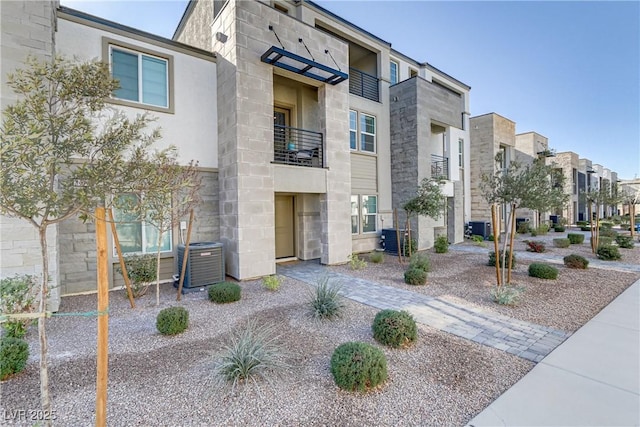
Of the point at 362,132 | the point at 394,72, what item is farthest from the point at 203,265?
the point at 394,72

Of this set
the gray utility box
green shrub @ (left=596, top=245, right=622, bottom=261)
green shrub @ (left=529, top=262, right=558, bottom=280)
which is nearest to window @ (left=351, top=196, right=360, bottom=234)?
green shrub @ (left=529, top=262, right=558, bottom=280)

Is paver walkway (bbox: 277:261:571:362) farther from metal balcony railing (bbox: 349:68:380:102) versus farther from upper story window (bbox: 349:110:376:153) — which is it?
metal balcony railing (bbox: 349:68:380:102)

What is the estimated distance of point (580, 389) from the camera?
10.5 ft

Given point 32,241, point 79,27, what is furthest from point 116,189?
point 79,27

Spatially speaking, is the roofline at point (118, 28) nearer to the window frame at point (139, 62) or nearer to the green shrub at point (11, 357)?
the window frame at point (139, 62)

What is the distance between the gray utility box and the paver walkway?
2.51 m

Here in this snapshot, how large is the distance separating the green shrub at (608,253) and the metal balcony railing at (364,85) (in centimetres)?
1108

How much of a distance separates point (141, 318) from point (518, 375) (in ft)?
20.3

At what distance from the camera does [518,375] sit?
3.53 meters

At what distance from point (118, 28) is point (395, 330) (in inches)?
385

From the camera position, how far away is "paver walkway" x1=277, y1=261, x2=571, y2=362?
434 cm

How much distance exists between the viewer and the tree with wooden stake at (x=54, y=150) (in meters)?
2.20

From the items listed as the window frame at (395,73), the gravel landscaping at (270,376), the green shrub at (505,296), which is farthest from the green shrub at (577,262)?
the window frame at (395,73)

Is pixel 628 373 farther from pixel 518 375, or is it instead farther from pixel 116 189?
pixel 116 189
